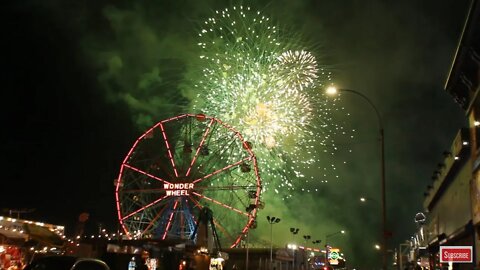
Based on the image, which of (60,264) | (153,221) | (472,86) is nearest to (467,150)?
(472,86)

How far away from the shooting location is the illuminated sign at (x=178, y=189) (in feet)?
162

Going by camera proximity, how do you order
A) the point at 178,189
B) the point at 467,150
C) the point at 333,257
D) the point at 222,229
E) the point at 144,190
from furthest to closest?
the point at 144,190 < the point at 222,229 < the point at 178,189 < the point at 333,257 < the point at 467,150

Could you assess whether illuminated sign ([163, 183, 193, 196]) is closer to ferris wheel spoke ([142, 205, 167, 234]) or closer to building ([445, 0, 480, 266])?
ferris wheel spoke ([142, 205, 167, 234])

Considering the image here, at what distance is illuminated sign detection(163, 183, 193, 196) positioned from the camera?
4944 centimetres

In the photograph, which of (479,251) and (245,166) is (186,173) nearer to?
(245,166)

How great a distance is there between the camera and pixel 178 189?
4969 centimetres

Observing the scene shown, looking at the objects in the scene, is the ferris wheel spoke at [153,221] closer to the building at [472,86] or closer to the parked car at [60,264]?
the building at [472,86]

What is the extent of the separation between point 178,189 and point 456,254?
98.4 ft

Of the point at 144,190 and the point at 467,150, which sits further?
the point at 144,190

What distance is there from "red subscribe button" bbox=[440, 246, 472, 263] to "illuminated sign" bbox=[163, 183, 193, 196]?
29.0m

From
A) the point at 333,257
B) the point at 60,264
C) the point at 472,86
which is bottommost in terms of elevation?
the point at 60,264

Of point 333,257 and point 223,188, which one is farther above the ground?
point 223,188

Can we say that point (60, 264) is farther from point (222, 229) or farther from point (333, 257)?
point (222, 229)

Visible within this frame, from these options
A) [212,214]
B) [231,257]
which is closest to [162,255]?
[212,214]
